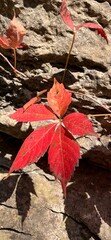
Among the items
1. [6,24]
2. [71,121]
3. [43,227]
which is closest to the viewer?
[71,121]

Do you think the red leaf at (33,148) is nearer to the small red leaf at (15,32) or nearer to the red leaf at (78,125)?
the red leaf at (78,125)

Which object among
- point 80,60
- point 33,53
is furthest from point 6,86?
point 80,60

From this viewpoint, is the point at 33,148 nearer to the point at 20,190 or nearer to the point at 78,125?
the point at 78,125

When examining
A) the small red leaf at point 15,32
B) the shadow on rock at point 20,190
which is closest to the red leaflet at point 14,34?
the small red leaf at point 15,32

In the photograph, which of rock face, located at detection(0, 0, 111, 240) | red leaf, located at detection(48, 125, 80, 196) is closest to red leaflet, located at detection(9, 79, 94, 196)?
red leaf, located at detection(48, 125, 80, 196)

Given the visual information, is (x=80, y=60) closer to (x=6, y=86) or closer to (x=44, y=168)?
(x=6, y=86)

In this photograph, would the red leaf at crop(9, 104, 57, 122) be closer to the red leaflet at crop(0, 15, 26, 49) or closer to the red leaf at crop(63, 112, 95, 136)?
the red leaf at crop(63, 112, 95, 136)

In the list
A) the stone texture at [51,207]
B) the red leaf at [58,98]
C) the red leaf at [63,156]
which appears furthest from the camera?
the stone texture at [51,207]
